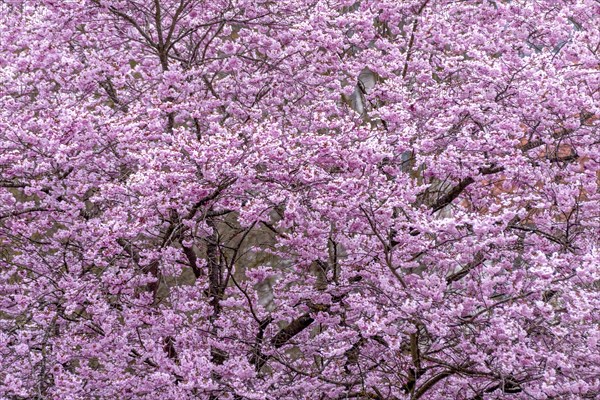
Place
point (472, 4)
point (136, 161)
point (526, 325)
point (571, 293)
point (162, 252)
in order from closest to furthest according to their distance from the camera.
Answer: point (571, 293) → point (526, 325) → point (162, 252) → point (136, 161) → point (472, 4)

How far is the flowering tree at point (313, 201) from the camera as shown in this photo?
6797 mm

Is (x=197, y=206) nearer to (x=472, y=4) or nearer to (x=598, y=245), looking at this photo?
(x=598, y=245)

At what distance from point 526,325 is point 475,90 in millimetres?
2333

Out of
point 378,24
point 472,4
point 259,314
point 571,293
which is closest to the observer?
point 571,293

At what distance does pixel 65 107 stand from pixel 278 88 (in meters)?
2.53

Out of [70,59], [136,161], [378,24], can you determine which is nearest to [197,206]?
[136,161]

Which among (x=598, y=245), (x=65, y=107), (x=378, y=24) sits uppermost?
(x=378, y=24)

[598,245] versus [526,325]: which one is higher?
[598,245]

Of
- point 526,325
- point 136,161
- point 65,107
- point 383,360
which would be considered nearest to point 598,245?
point 526,325

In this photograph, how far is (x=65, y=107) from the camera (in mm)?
7816

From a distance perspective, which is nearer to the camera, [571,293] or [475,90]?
[571,293]

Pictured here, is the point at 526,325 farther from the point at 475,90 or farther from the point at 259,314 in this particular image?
the point at 259,314

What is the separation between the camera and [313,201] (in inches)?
272

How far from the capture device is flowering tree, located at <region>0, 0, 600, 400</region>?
6.80 meters
